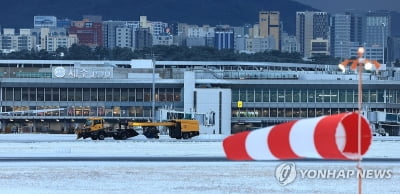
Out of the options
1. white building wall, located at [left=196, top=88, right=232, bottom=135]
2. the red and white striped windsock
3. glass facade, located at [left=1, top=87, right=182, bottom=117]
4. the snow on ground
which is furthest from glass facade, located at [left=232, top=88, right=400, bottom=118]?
the red and white striped windsock

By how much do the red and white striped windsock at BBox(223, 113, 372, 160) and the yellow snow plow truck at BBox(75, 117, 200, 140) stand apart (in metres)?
62.3

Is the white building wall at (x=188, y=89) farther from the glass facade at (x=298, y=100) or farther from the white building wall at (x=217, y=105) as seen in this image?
the glass facade at (x=298, y=100)

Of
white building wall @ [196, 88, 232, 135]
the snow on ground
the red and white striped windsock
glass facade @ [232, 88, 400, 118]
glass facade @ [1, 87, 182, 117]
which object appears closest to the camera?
the red and white striped windsock

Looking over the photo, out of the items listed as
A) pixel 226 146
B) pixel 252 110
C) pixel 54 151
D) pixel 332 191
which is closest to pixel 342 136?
pixel 226 146

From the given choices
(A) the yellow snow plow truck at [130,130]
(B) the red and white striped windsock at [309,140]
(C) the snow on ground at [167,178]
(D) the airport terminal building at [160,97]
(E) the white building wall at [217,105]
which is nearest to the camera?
(B) the red and white striped windsock at [309,140]

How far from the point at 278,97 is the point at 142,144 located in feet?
178

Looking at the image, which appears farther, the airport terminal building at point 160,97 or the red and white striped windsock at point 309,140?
the airport terminal building at point 160,97

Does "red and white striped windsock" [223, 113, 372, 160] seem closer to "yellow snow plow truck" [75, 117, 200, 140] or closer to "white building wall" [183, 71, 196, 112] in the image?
"yellow snow plow truck" [75, 117, 200, 140]

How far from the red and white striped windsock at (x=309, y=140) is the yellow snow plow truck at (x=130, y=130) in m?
62.3

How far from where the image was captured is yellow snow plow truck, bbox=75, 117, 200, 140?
292 ft

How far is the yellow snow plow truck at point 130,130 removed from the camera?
89.1m

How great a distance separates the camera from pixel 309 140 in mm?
25094

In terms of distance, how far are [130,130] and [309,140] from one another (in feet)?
218

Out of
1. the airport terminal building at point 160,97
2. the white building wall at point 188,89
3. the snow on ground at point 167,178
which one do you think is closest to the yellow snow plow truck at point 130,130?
the snow on ground at point 167,178
